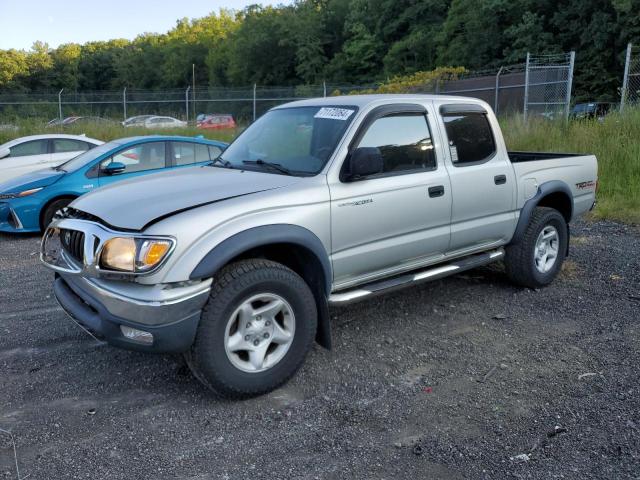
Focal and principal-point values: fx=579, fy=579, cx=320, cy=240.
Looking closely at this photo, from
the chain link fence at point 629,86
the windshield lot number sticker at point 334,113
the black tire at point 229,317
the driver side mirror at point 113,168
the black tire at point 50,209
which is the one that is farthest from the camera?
the chain link fence at point 629,86

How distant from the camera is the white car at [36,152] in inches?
421

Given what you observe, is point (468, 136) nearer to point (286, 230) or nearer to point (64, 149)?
point (286, 230)

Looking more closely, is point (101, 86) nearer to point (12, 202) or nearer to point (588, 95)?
point (588, 95)

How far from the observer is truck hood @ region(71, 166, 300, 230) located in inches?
136

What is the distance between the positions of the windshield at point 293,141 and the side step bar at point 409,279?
903 mm

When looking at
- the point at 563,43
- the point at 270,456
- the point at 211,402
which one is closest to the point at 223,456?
the point at 270,456

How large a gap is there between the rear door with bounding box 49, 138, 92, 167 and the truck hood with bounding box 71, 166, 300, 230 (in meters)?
7.66

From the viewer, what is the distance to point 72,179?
828 cm

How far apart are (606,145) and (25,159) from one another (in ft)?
36.5

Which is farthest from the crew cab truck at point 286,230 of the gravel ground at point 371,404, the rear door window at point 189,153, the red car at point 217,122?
the red car at point 217,122

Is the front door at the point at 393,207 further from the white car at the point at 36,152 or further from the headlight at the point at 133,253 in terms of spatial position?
the white car at the point at 36,152

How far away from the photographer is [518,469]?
2.92 meters

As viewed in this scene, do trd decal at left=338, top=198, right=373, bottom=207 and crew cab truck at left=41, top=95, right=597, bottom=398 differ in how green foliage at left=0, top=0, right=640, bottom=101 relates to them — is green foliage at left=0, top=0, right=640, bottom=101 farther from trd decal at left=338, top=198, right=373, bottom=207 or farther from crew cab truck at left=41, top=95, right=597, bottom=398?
trd decal at left=338, top=198, right=373, bottom=207

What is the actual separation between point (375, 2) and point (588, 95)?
2706cm
